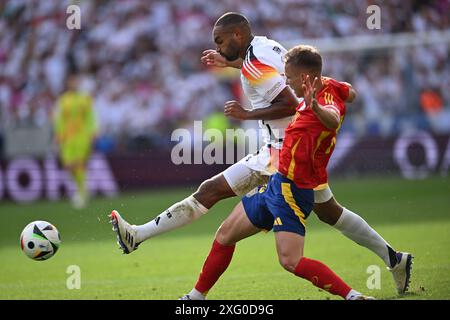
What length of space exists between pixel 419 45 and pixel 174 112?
5.42 m

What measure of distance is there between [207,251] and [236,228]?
3590 mm

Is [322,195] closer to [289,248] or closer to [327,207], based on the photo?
[327,207]

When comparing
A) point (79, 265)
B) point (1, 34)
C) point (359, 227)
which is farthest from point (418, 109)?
point (359, 227)

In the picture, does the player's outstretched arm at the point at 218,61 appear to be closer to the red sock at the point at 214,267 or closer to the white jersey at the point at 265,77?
the white jersey at the point at 265,77

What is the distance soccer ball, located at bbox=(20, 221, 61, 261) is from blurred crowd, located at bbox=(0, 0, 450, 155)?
34.6ft

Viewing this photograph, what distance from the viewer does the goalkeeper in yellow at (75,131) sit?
15609 millimetres

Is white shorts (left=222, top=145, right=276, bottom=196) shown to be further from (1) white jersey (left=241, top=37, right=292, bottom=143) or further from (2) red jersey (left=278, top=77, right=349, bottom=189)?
(2) red jersey (left=278, top=77, right=349, bottom=189)

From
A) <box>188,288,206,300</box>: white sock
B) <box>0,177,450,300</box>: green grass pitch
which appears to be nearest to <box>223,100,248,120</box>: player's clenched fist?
<box>188,288,206,300</box>: white sock

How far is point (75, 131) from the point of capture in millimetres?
15758

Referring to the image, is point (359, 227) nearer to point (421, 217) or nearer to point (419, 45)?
point (421, 217)

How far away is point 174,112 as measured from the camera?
18609mm

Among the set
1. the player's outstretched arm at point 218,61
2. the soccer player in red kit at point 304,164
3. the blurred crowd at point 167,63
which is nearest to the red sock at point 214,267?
the soccer player in red kit at point 304,164

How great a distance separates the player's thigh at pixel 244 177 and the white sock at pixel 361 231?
2.27ft

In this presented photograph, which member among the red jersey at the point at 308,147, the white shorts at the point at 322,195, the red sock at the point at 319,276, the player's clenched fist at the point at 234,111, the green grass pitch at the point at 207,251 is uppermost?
the player's clenched fist at the point at 234,111
